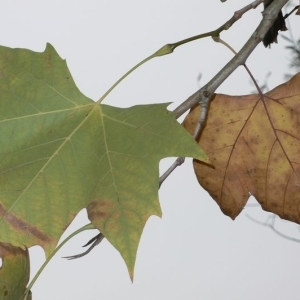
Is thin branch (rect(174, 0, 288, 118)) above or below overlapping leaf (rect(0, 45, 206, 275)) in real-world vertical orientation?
above

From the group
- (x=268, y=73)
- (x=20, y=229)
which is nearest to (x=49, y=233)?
(x=20, y=229)

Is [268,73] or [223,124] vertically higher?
[268,73]

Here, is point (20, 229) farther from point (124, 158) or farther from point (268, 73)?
point (268, 73)

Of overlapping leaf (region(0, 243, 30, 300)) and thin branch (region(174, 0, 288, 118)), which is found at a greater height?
thin branch (region(174, 0, 288, 118))

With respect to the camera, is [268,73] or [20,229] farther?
[268,73]

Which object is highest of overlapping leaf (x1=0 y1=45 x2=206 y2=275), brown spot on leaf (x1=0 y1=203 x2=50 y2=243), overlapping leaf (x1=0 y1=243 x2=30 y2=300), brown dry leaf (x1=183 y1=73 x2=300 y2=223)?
brown dry leaf (x1=183 y1=73 x2=300 y2=223)

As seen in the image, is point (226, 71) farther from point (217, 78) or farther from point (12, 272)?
point (12, 272)
